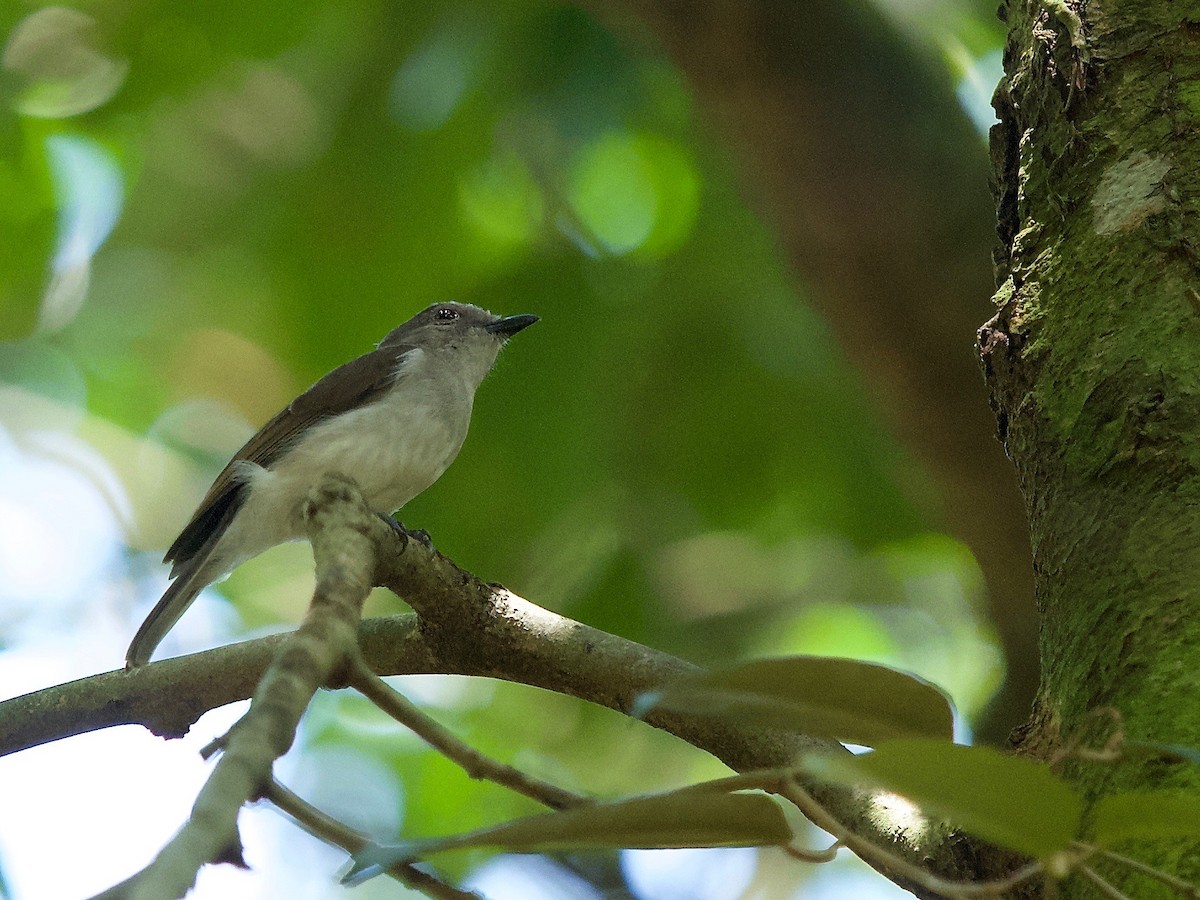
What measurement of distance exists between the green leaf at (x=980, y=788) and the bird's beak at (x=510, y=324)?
3.99 m

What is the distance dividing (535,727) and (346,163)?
8.14ft

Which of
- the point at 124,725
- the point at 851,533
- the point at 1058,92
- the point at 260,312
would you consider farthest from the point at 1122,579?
the point at 260,312

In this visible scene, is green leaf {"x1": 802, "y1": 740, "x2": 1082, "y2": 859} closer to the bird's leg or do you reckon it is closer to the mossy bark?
the mossy bark

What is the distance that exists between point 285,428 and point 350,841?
10.4 feet

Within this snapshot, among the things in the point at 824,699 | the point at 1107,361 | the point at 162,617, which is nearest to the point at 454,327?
the point at 162,617

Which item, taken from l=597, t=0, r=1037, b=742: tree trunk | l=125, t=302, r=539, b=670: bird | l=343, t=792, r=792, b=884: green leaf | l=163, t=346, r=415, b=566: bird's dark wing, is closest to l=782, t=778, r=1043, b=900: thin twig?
l=343, t=792, r=792, b=884: green leaf

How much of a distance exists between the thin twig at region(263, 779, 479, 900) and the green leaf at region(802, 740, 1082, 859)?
515 mm

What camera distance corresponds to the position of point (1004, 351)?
2141 mm

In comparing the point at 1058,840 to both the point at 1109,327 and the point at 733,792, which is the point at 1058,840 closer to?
the point at 733,792

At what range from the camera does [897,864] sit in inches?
43.7

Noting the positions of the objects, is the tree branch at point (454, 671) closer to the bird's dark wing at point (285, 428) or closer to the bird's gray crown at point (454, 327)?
the bird's dark wing at point (285, 428)

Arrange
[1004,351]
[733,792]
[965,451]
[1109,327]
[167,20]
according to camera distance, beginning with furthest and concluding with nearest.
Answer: [167,20]
[965,451]
[1004,351]
[1109,327]
[733,792]

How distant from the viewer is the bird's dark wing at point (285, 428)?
13.7ft

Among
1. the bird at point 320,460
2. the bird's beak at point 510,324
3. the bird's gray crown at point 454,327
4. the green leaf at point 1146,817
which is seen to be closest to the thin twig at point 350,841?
the green leaf at point 1146,817
